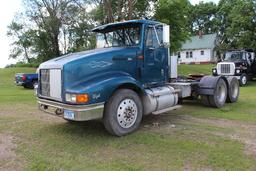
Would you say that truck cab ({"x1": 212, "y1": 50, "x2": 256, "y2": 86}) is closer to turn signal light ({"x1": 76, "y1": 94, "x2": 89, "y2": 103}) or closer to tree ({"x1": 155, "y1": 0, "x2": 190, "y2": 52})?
tree ({"x1": 155, "y1": 0, "x2": 190, "y2": 52})

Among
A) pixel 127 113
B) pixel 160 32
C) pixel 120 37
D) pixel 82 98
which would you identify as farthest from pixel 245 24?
pixel 82 98

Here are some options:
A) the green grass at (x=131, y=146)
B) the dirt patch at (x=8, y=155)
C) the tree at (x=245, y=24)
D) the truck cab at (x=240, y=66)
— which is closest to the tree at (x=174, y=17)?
the truck cab at (x=240, y=66)

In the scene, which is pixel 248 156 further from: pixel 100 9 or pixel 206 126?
pixel 100 9

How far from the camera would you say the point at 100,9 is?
28.3 metres

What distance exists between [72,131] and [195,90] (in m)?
4.36

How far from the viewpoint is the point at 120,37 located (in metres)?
6.88

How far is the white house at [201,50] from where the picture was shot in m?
49.2

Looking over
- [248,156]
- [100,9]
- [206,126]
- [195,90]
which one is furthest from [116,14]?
[248,156]

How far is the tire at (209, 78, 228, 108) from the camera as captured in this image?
8.73 metres

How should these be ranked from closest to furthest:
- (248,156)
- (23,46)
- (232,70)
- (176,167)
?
(176,167) → (248,156) → (232,70) → (23,46)

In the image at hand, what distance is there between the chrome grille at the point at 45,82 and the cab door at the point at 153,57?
222 cm

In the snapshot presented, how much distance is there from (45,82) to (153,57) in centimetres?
264

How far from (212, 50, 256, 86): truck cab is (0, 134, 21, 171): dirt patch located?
13450 mm

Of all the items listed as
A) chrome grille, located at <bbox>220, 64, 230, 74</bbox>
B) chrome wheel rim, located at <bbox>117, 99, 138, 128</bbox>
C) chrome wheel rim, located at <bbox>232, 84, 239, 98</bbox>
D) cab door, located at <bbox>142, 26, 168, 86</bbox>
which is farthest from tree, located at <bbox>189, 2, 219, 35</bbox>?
chrome wheel rim, located at <bbox>117, 99, 138, 128</bbox>
